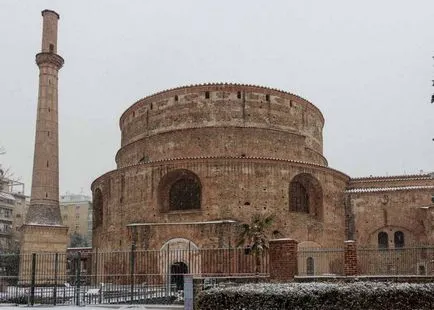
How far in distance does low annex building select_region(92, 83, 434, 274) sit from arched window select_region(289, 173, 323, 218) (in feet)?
0.18

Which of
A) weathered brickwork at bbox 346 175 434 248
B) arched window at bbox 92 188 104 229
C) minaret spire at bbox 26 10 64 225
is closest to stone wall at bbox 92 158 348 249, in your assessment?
weathered brickwork at bbox 346 175 434 248

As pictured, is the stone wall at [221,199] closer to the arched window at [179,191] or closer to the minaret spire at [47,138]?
the arched window at [179,191]

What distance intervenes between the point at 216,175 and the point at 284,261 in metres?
11.6

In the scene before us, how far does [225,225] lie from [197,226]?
4.63ft

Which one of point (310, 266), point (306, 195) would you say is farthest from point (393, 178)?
point (310, 266)

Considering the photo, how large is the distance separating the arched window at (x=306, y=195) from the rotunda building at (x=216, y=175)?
56mm

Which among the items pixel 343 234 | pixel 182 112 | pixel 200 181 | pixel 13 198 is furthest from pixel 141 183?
pixel 13 198

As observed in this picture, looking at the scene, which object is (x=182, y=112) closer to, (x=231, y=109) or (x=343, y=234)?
(x=231, y=109)

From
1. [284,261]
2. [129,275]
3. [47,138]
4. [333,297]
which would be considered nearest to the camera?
[333,297]

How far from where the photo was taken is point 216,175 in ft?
92.7

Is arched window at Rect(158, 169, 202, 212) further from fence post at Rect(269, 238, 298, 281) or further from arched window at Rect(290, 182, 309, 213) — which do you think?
fence post at Rect(269, 238, 298, 281)

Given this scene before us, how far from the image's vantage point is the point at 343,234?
3178 centimetres

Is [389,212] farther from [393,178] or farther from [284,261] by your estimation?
[284,261]

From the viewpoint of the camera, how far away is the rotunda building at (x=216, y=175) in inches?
1104
